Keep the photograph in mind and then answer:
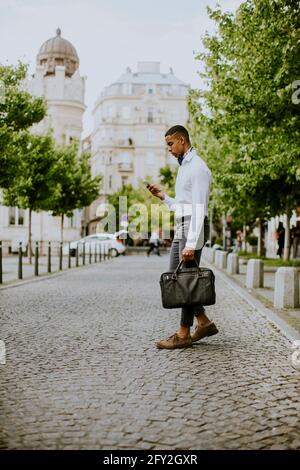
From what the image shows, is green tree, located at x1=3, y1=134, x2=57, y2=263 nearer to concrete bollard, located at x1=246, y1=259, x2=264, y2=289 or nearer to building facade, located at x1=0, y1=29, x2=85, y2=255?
concrete bollard, located at x1=246, y1=259, x2=264, y2=289

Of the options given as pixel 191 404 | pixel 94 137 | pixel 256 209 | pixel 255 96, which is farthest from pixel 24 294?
pixel 94 137

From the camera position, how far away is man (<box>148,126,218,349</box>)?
21.4ft

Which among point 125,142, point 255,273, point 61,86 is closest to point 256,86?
point 255,273

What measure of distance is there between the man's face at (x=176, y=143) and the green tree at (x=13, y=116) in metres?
13.7

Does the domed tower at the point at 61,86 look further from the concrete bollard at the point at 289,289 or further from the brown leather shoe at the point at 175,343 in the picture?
the brown leather shoe at the point at 175,343

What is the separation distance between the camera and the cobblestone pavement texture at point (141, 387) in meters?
3.95

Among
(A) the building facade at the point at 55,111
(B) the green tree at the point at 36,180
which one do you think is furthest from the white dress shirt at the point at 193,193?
(A) the building facade at the point at 55,111

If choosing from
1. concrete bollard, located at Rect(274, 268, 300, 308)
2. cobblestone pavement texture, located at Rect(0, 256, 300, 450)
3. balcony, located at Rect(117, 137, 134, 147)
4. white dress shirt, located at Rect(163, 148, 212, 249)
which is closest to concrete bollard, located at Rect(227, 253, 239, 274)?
concrete bollard, located at Rect(274, 268, 300, 308)

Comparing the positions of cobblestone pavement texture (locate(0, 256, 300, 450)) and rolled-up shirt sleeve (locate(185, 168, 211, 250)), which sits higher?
rolled-up shirt sleeve (locate(185, 168, 211, 250))

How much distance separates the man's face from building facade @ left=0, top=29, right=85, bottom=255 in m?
35.4

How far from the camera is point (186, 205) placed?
6.70m

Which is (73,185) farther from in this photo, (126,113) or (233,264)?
(126,113)

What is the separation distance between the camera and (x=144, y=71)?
97312 millimetres

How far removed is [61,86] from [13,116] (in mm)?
35236
